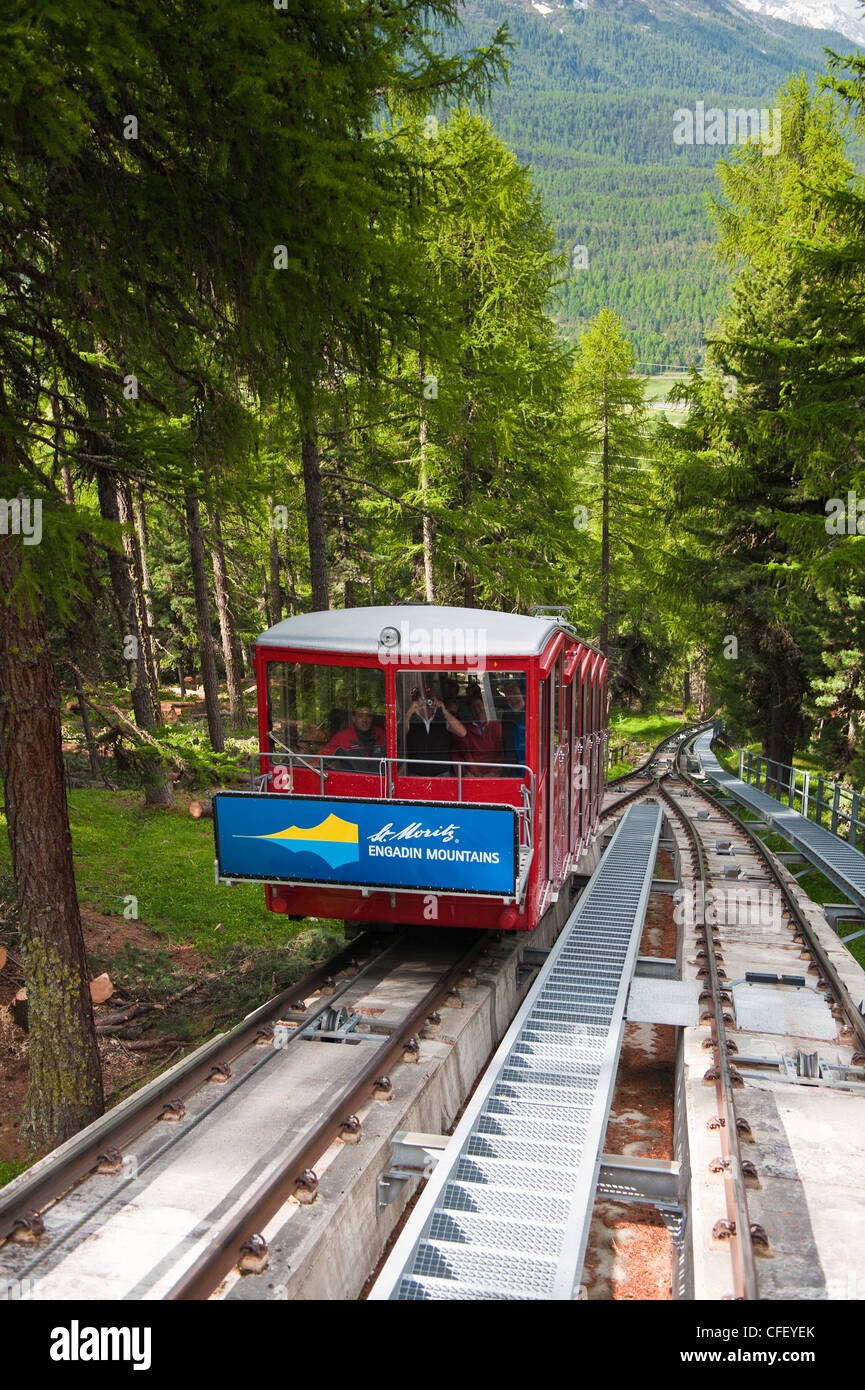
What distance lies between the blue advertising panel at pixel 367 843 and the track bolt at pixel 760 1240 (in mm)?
3002

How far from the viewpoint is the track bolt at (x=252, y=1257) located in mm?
4316

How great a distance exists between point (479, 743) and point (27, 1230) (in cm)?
497

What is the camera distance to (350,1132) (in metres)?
5.61

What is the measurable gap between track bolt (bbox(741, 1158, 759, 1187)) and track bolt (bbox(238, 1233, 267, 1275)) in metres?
2.69

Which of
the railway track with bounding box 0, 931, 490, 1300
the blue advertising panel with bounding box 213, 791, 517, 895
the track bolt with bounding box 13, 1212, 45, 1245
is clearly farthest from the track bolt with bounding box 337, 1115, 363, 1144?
the blue advertising panel with bounding box 213, 791, 517, 895

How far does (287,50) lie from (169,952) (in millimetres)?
8804

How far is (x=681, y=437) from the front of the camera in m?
24.0

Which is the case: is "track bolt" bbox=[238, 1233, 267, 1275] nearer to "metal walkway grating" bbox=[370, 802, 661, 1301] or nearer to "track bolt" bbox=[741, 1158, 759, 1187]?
"metal walkway grating" bbox=[370, 802, 661, 1301]

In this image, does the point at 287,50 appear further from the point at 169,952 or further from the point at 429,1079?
the point at 169,952

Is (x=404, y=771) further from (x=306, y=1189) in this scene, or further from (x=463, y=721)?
(x=306, y=1189)

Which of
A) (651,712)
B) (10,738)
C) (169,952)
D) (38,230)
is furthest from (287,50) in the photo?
(651,712)

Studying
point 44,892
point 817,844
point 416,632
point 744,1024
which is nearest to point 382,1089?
point 44,892

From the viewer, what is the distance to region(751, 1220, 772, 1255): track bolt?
4.62m

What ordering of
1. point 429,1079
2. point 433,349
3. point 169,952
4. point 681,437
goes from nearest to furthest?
point 429,1079, point 433,349, point 169,952, point 681,437
